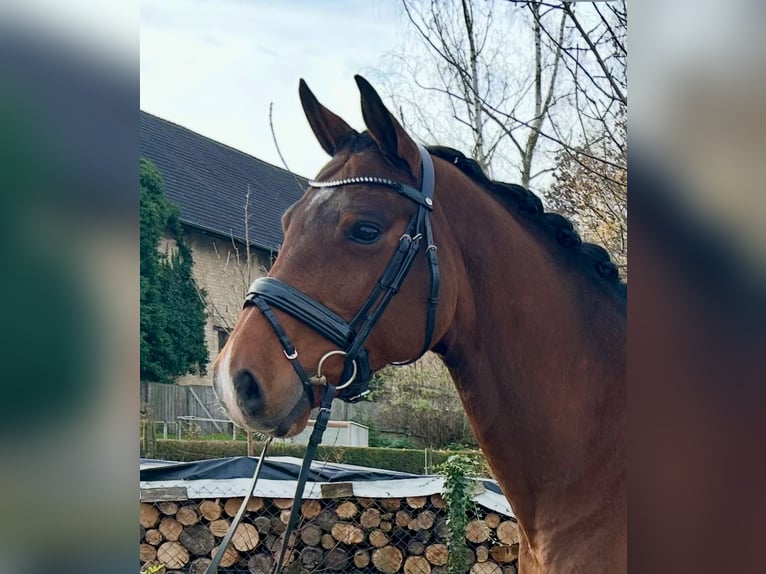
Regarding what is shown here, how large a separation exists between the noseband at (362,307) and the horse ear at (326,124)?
175 millimetres

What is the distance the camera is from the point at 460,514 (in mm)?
4188

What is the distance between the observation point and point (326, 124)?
1987mm

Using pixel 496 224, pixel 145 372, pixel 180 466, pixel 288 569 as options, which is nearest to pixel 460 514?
pixel 288 569

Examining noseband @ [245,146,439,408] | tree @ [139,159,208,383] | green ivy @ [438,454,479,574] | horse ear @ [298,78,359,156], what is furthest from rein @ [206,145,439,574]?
green ivy @ [438,454,479,574]

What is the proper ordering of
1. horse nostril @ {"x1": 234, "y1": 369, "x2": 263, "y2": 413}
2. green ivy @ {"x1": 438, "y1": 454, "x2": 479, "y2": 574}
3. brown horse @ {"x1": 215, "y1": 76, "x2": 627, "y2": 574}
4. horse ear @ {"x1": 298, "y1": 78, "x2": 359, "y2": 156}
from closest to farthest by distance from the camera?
horse nostril @ {"x1": 234, "y1": 369, "x2": 263, "y2": 413} → brown horse @ {"x1": 215, "y1": 76, "x2": 627, "y2": 574} → horse ear @ {"x1": 298, "y1": 78, "x2": 359, "y2": 156} → green ivy @ {"x1": 438, "y1": 454, "x2": 479, "y2": 574}

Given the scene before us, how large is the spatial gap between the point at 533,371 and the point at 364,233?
0.55 metres

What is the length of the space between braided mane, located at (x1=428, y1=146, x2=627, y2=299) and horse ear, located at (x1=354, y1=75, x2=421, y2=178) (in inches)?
8.5

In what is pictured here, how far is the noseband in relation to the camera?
1726 millimetres

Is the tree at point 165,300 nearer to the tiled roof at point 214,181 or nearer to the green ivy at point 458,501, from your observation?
the tiled roof at point 214,181

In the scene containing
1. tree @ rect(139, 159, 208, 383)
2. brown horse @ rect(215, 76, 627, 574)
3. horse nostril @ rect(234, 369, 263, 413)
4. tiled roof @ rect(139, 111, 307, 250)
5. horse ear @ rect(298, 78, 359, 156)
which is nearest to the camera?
horse nostril @ rect(234, 369, 263, 413)

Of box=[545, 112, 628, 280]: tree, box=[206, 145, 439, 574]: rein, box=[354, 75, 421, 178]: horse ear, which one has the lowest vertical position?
box=[206, 145, 439, 574]: rein

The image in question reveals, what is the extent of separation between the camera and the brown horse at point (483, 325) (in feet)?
5.83

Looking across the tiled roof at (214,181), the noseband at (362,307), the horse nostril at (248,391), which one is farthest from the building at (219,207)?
the horse nostril at (248,391)

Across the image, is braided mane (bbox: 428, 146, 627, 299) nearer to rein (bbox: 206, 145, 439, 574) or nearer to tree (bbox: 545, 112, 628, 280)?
rein (bbox: 206, 145, 439, 574)
